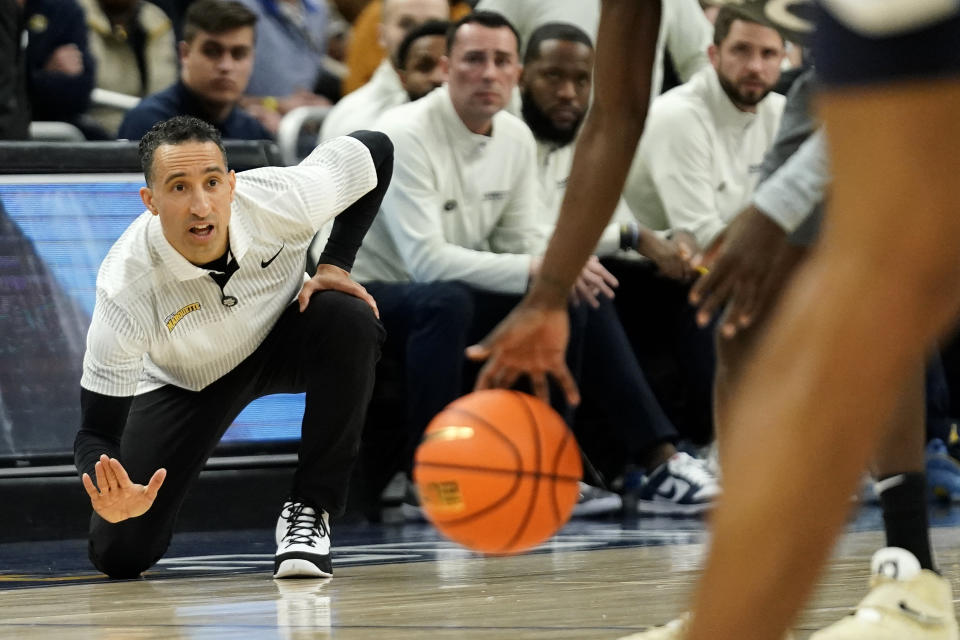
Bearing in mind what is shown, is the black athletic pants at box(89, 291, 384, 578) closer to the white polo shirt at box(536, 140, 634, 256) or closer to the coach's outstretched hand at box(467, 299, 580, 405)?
the coach's outstretched hand at box(467, 299, 580, 405)

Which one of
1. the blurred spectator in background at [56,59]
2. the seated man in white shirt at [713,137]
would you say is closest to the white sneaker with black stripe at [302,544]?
the seated man in white shirt at [713,137]

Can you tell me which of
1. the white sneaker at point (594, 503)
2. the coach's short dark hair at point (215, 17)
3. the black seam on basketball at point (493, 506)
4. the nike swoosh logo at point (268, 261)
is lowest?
the white sneaker at point (594, 503)

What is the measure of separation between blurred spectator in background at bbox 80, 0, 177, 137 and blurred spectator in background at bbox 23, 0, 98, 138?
35cm

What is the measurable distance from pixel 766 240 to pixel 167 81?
18.2 feet

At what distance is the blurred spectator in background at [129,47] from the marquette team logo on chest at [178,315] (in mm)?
3038

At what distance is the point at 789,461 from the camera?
123cm

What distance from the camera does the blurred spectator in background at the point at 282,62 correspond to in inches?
294

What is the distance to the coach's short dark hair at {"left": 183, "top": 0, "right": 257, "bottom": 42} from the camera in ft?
21.1

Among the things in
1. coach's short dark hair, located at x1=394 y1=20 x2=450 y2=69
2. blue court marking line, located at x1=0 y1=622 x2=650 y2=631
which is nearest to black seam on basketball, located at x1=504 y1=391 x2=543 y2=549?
blue court marking line, located at x1=0 y1=622 x2=650 y2=631

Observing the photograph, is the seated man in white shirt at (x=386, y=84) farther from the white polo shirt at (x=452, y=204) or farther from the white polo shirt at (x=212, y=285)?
the white polo shirt at (x=212, y=285)

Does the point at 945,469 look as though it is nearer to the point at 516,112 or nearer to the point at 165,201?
the point at 516,112

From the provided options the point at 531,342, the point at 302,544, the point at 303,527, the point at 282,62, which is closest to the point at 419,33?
the point at 282,62

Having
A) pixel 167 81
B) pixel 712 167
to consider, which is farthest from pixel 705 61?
pixel 167 81

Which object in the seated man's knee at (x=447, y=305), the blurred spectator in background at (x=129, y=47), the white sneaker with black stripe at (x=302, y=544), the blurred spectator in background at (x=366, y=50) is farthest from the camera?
the blurred spectator in background at (x=366, y=50)
